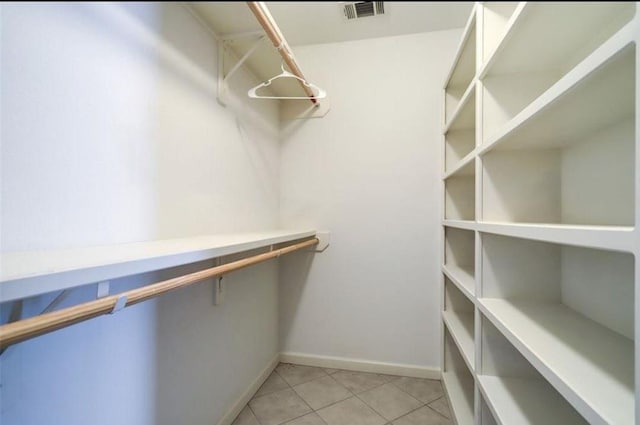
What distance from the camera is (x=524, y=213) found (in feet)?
3.18

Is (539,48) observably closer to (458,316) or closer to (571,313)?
(571,313)

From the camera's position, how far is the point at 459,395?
1444 mm

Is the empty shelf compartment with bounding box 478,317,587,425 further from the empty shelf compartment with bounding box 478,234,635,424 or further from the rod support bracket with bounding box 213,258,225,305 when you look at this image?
the rod support bracket with bounding box 213,258,225,305

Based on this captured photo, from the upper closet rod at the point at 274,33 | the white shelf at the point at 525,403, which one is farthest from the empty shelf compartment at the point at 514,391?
the upper closet rod at the point at 274,33

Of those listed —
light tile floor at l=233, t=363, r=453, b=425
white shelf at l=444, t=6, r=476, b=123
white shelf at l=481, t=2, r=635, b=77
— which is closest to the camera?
white shelf at l=481, t=2, r=635, b=77

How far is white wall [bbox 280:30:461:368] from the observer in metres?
1.76

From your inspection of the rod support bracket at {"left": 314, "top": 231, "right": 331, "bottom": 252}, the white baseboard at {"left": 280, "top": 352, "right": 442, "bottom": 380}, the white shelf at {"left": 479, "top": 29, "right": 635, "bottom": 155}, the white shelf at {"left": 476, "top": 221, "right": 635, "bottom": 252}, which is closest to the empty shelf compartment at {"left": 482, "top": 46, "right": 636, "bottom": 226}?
the white shelf at {"left": 479, "top": 29, "right": 635, "bottom": 155}

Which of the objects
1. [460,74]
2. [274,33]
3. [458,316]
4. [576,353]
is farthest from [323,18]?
[458,316]

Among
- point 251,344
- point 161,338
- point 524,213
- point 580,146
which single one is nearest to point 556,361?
point 524,213

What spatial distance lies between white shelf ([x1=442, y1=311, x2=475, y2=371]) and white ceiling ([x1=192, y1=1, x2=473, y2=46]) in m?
1.18

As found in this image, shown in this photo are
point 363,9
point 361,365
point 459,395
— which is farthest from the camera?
point 361,365

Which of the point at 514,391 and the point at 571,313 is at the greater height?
the point at 571,313

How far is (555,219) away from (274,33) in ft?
3.58

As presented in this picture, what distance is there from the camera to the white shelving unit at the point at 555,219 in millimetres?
458
